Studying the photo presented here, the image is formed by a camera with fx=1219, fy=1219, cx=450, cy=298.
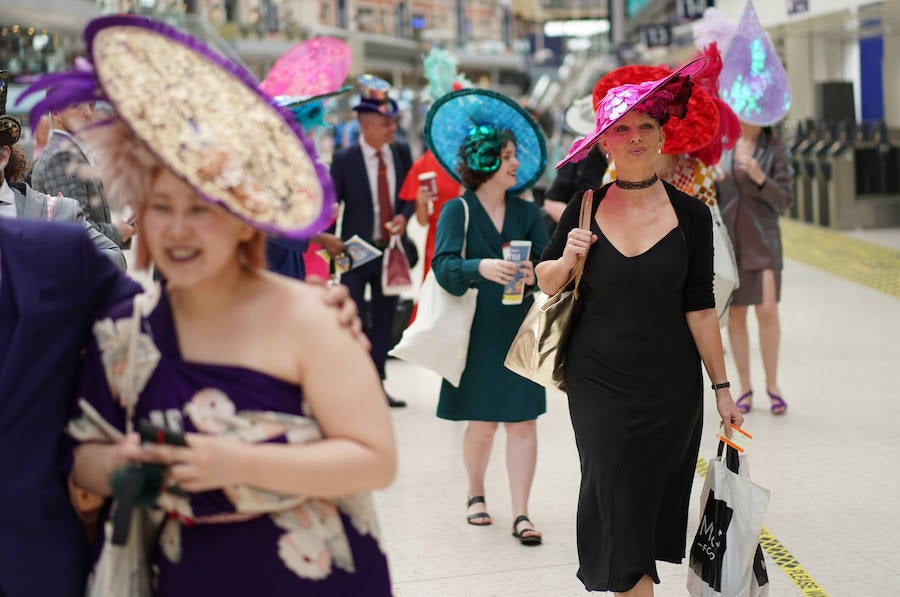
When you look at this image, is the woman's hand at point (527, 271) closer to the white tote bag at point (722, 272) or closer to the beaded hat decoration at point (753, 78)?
the white tote bag at point (722, 272)

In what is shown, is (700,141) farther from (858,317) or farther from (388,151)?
(858,317)

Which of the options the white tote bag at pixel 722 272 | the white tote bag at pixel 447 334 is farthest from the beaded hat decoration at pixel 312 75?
the white tote bag at pixel 722 272

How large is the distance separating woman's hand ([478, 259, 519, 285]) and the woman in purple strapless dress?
267 centimetres

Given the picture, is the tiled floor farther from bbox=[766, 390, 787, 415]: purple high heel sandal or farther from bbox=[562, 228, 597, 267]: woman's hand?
bbox=[562, 228, 597, 267]: woman's hand

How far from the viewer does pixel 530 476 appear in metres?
5.04

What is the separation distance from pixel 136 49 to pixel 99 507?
808mm

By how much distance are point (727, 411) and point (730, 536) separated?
38 centimetres

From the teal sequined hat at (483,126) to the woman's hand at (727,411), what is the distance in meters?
1.82

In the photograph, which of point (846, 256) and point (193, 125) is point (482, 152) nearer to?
point (193, 125)

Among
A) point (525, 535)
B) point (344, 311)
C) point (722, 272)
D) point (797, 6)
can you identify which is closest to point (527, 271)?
point (722, 272)

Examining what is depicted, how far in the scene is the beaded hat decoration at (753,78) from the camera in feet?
21.2

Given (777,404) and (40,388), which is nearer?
(40,388)

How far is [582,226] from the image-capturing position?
3711 millimetres

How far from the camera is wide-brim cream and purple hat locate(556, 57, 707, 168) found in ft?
11.7
